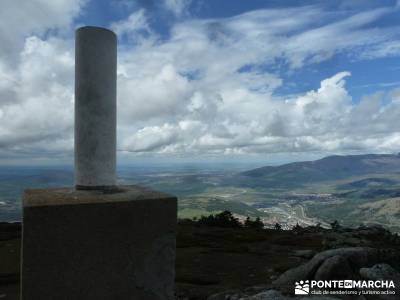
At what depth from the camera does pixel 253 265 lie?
870 inches

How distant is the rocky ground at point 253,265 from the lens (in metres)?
14.0

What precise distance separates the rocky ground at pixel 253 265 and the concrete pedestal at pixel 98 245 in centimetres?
565

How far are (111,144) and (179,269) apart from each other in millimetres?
15780

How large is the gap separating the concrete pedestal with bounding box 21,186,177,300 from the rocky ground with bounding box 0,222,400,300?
18.5 feet

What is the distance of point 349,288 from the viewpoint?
12.9m

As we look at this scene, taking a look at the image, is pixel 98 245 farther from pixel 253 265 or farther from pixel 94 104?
pixel 253 265

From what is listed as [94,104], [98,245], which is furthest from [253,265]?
[94,104]

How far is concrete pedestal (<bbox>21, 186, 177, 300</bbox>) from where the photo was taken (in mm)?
5637

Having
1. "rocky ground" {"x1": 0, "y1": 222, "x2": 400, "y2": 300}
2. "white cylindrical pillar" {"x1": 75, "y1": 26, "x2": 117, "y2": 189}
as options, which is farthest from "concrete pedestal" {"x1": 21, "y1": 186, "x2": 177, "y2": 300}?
"rocky ground" {"x1": 0, "y1": 222, "x2": 400, "y2": 300}

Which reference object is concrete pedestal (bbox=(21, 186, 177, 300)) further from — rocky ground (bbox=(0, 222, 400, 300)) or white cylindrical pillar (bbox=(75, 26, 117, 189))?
rocky ground (bbox=(0, 222, 400, 300))

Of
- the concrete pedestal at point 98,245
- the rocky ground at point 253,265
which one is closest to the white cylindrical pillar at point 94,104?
the concrete pedestal at point 98,245

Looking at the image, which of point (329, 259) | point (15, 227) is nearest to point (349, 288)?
point (329, 259)

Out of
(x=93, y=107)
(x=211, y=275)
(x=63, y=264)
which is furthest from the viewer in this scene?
(x=211, y=275)

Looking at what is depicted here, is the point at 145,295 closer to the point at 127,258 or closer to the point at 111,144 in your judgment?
the point at 127,258
